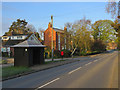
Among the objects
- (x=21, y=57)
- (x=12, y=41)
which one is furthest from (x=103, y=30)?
(x=21, y=57)

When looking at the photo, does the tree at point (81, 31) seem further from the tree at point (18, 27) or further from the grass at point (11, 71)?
the tree at point (18, 27)

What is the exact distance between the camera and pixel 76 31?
44.4m

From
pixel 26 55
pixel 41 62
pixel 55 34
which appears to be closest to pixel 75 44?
pixel 55 34

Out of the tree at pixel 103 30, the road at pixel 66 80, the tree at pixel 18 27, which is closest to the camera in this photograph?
the road at pixel 66 80

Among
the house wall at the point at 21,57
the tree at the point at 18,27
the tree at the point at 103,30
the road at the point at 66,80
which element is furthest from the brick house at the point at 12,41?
the road at the point at 66,80

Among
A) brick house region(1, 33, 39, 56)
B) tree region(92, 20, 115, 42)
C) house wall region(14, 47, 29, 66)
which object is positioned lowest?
house wall region(14, 47, 29, 66)

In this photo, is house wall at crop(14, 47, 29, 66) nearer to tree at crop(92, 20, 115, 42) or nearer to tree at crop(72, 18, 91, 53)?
tree at crop(72, 18, 91, 53)

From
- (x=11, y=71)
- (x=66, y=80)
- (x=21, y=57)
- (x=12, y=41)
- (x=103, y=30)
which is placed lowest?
(x=66, y=80)

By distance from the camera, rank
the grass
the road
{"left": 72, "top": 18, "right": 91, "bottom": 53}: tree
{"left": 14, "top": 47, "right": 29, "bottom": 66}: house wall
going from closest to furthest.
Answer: the road
the grass
{"left": 14, "top": 47, "right": 29, "bottom": 66}: house wall
{"left": 72, "top": 18, "right": 91, "bottom": 53}: tree

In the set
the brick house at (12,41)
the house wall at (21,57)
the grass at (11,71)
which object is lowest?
the grass at (11,71)

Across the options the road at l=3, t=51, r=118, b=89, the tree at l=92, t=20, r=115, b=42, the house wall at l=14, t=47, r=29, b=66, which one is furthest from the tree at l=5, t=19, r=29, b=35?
the road at l=3, t=51, r=118, b=89

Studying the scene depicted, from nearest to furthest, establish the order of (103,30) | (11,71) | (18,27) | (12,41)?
(11,71) < (12,41) < (103,30) < (18,27)

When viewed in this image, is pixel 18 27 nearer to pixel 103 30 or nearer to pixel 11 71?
pixel 103 30

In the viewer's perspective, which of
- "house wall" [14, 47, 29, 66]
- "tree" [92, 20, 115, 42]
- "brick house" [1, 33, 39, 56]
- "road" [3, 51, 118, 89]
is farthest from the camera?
"tree" [92, 20, 115, 42]
